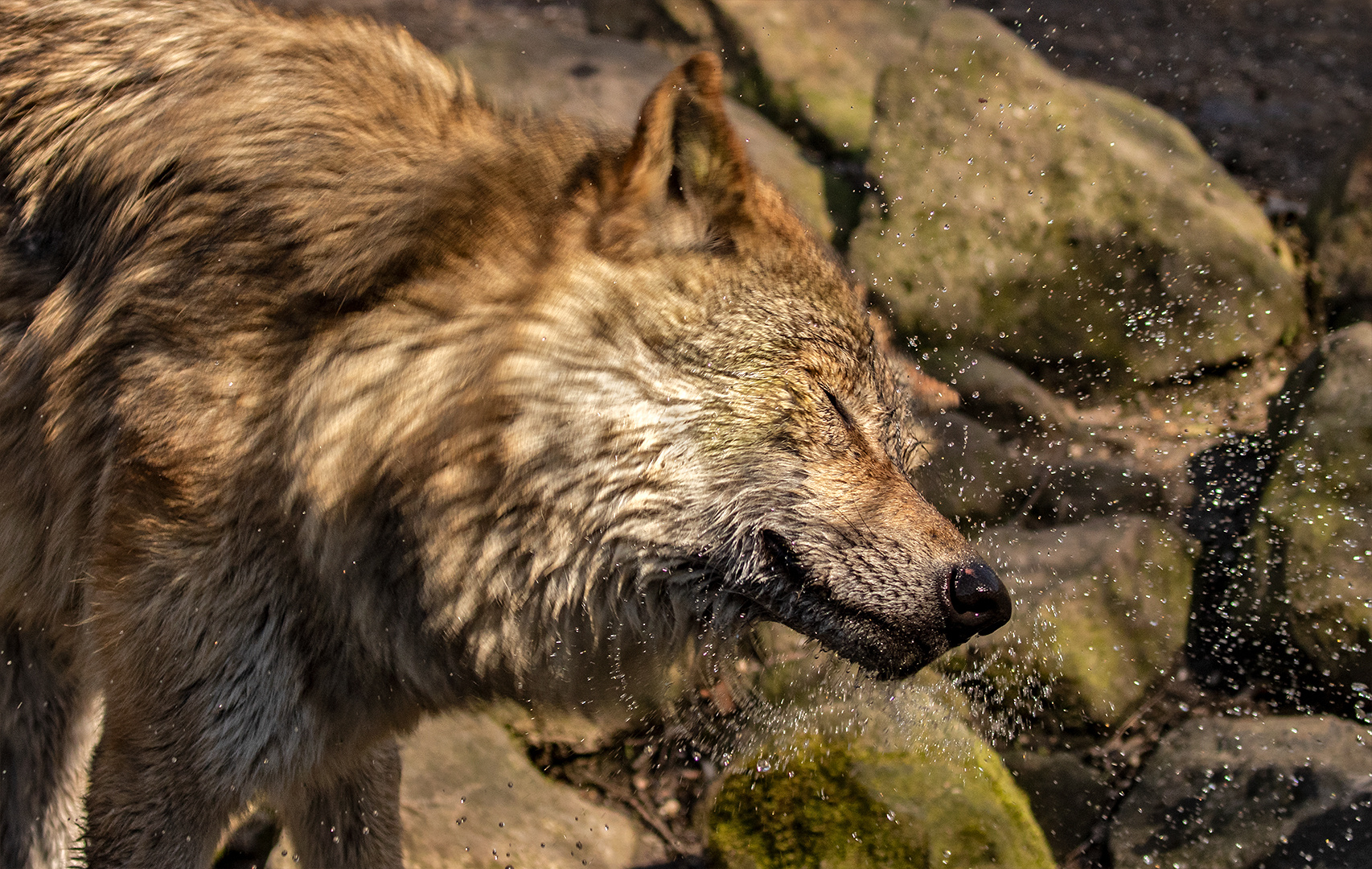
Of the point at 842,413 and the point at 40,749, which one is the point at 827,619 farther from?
the point at 40,749

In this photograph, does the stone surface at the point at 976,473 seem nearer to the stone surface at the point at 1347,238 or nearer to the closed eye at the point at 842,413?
the stone surface at the point at 1347,238

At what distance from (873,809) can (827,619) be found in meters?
1.64

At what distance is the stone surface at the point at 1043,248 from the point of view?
6.46m

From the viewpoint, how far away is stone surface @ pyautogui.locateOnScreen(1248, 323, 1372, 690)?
4512mm

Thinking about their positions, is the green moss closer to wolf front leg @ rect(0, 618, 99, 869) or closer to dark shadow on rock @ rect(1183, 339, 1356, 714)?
dark shadow on rock @ rect(1183, 339, 1356, 714)

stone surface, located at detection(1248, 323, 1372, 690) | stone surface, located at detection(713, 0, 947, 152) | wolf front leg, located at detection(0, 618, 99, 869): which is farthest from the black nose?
stone surface, located at detection(713, 0, 947, 152)

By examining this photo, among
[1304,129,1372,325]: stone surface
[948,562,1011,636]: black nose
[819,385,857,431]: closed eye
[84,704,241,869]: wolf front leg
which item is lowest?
[84,704,241,869]: wolf front leg

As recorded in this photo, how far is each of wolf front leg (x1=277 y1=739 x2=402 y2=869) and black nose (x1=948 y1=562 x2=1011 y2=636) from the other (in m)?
1.77

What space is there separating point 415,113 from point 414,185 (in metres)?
0.29

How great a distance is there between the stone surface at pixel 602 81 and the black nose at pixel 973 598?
14.5 feet

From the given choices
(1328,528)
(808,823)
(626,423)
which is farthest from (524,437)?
(1328,528)

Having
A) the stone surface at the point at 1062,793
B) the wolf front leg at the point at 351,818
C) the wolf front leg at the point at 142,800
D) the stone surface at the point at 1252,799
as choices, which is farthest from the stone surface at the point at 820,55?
the wolf front leg at the point at 142,800

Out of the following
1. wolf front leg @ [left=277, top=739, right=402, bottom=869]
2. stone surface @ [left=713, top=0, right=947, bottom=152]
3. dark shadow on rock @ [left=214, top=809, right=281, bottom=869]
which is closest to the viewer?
wolf front leg @ [left=277, top=739, right=402, bottom=869]

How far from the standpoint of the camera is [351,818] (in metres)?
3.33
